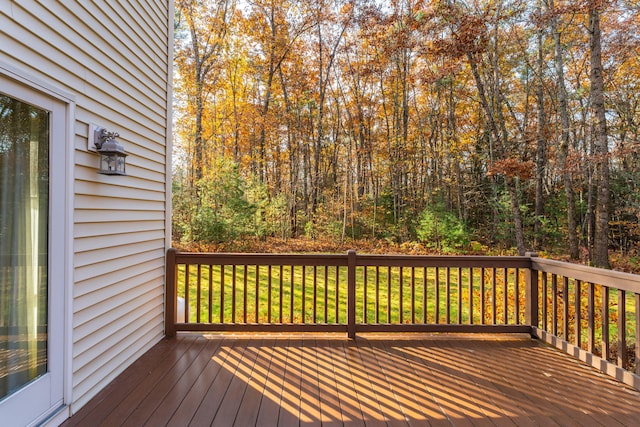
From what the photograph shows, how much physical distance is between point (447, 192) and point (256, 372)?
10.3m

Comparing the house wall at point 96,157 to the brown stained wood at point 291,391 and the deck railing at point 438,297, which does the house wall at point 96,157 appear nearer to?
the deck railing at point 438,297

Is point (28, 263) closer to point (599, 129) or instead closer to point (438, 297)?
point (438, 297)

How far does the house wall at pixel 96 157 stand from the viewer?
192cm

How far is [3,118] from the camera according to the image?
1.61 meters

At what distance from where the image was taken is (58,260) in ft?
6.43

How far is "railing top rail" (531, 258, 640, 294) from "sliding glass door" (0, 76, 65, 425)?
3.88 meters

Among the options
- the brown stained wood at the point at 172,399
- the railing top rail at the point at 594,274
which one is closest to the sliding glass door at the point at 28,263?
the brown stained wood at the point at 172,399

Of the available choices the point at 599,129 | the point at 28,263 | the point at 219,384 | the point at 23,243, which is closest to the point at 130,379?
the point at 219,384

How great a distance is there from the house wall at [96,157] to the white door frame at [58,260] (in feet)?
0.17

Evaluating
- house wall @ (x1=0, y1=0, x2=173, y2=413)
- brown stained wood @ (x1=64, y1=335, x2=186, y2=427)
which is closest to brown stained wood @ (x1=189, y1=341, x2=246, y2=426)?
brown stained wood @ (x1=64, y1=335, x2=186, y2=427)

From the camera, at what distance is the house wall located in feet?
6.28

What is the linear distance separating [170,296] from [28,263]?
175 cm

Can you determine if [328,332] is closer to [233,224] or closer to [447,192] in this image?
[233,224]

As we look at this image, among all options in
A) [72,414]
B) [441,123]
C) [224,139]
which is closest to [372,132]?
[441,123]
